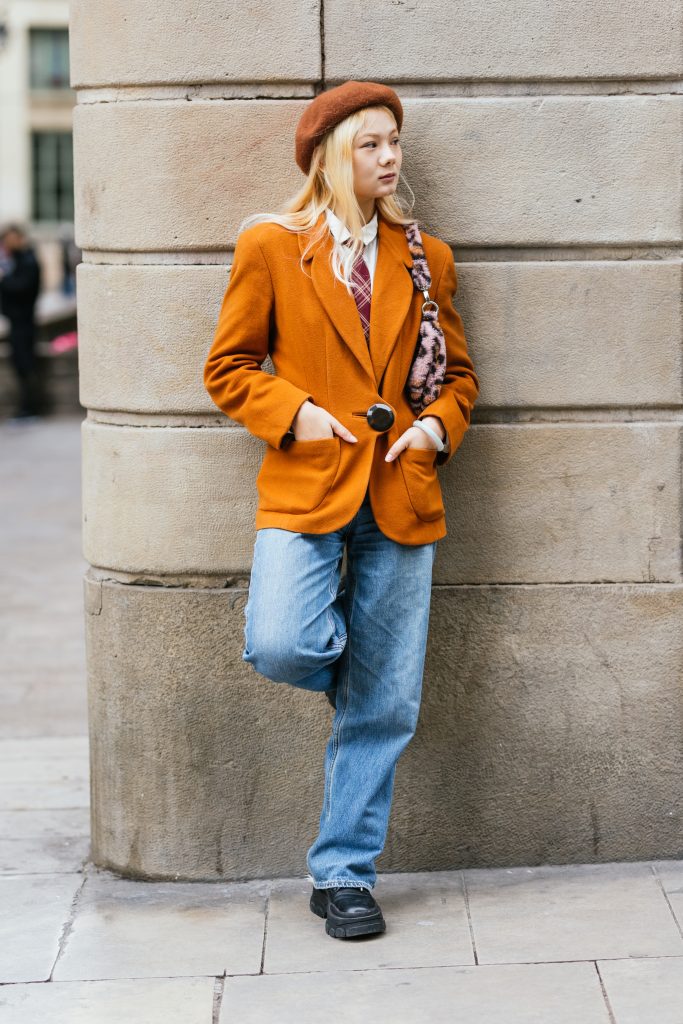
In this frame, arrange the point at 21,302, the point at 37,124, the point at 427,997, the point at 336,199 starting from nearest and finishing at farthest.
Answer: the point at 427,997
the point at 336,199
the point at 21,302
the point at 37,124

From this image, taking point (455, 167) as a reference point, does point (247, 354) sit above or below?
below

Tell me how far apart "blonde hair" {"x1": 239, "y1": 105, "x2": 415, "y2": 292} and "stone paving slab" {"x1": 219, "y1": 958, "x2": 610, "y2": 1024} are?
1.78 metres

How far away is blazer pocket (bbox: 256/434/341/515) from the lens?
3.94 metres

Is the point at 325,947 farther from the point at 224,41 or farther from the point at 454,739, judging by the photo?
the point at 224,41

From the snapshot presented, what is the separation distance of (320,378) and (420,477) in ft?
1.21

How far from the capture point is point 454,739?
457 cm

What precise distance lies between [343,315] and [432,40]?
0.91 metres

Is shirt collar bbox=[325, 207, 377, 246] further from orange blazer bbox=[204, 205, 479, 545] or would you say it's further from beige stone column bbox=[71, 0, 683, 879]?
Result: beige stone column bbox=[71, 0, 683, 879]

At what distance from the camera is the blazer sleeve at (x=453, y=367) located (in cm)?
411

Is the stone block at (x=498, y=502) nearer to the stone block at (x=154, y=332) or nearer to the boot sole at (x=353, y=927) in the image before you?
the stone block at (x=154, y=332)

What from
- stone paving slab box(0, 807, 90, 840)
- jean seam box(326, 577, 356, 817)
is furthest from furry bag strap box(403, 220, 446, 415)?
stone paving slab box(0, 807, 90, 840)

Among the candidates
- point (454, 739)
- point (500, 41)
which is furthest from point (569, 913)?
point (500, 41)

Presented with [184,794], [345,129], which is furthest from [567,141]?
[184,794]

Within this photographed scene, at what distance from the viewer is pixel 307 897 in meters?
4.44
